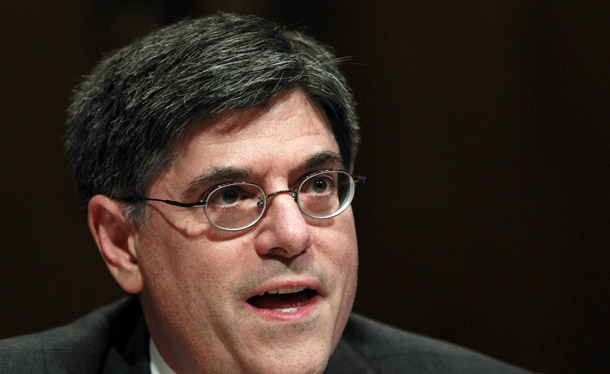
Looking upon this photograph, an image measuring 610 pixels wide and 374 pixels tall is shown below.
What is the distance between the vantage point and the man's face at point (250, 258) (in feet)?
5.46

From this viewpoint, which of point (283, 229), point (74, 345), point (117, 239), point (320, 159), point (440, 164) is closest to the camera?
point (283, 229)

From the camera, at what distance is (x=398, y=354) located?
86.1 inches

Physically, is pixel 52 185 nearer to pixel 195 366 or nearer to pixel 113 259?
pixel 113 259

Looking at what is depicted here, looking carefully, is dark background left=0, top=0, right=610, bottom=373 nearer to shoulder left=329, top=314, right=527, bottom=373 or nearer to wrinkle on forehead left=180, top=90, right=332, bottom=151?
shoulder left=329, top=314, right=527, bottom=373

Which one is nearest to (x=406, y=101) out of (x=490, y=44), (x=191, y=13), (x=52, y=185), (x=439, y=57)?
(x=439, y=57)

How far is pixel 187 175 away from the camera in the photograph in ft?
5.61

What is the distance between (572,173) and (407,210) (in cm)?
71

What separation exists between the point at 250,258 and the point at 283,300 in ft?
0.50

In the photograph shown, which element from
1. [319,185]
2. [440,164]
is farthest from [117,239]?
[440,164]

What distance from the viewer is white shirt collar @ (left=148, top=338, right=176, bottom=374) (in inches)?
77.5

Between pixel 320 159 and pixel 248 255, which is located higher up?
pixel 320 159

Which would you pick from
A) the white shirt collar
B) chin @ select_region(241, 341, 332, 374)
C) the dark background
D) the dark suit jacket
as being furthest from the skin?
the dark background

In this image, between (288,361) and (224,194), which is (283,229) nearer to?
(224,194)

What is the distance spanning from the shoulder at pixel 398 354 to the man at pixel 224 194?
1.12ft
